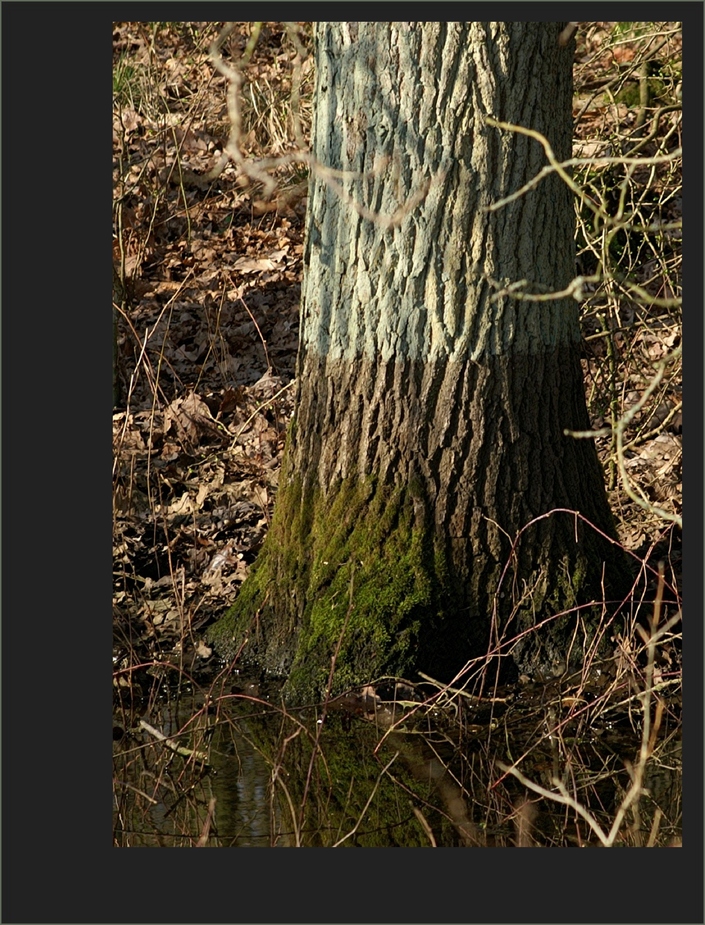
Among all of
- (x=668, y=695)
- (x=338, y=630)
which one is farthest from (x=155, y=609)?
(x=668, y=695)

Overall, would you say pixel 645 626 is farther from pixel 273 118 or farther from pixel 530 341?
pixel 273 118

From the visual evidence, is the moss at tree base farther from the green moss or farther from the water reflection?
the water reflection

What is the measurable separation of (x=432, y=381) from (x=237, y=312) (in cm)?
410

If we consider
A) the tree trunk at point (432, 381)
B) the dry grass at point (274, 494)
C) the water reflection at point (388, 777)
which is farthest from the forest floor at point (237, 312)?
the water reflection at point (388, 777)

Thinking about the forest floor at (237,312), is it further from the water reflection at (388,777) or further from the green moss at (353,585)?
the water reflection at (388,777)

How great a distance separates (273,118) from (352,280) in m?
4.36

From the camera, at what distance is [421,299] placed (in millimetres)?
4160

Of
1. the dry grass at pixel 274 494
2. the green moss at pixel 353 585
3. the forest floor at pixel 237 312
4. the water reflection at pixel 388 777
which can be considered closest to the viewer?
the water reflection at pixel 388 777

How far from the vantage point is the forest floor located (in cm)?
530

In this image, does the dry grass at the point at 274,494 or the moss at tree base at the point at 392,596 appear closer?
the dry grass at the point at 274,494

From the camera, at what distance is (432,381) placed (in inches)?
168

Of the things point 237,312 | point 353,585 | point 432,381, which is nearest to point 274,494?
point 353,585

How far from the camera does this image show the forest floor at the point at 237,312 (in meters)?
5.30

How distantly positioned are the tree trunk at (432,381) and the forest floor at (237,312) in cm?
38
